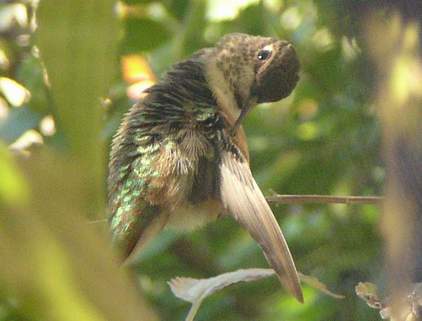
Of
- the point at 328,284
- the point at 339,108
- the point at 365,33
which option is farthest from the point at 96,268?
the point at 339,108

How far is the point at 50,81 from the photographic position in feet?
1.04

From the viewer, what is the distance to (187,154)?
132cm

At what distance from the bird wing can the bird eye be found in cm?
34

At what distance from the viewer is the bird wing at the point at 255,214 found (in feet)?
3.03

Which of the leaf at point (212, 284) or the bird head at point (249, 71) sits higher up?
the leaf at point (212, 284)

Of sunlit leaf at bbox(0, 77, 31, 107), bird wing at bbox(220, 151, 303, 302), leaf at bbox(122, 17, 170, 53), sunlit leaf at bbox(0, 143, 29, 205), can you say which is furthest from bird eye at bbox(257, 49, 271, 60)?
sunlit leaf at bbox(0, 143, 29, 205)

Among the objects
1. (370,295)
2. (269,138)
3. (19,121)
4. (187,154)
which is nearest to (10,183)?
(370,295)

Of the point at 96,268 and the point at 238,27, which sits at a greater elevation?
the point at 96,268

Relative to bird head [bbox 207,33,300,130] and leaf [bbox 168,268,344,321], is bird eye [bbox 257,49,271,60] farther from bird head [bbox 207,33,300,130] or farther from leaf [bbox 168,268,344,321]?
leaf [bbox 168,268,344,321]

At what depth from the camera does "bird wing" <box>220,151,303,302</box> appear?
3.03 ft

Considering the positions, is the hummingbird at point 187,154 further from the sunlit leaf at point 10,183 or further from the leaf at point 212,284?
the sunlit leaf at point 10,183

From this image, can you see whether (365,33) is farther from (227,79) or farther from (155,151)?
(227,79)

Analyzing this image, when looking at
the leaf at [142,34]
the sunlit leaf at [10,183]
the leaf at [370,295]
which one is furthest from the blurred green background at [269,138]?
the sunlit leaf at [10,183]

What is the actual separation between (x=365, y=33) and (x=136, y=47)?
1050mm
